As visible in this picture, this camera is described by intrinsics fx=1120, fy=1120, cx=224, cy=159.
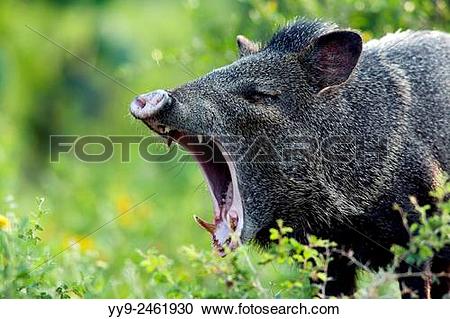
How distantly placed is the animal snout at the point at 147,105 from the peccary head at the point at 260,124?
10cm

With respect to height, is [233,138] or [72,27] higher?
[72,27]

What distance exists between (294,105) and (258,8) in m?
2.38

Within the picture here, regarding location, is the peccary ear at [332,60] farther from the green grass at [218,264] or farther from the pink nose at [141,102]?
the pink nose at [141,102]

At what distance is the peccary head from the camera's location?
16.9ft

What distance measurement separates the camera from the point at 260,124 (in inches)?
207

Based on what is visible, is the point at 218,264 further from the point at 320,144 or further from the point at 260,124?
the point at 320,144

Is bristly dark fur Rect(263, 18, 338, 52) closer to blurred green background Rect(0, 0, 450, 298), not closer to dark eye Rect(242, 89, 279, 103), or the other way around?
dark eye Rect(242, 89, 279, 103)

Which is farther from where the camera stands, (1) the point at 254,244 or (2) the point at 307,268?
(1) the point at 254,244

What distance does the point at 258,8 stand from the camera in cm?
762

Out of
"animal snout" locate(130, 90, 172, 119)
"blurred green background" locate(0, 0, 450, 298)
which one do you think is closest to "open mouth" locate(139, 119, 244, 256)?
"animal snout" locate(130, 90, 172, 119)
